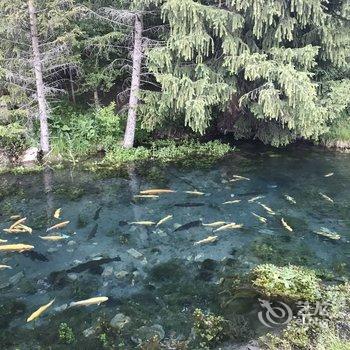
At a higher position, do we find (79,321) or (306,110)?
(306,110)

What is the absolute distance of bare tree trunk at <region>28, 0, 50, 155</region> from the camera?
1506 centimetres

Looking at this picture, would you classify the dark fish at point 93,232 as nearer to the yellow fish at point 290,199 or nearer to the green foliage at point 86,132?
the yellow fish at point 290,199

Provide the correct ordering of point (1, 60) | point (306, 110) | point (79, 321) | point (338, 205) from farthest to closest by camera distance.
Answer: point (1, 60) → point (306, 110) → point (338, 205) → point (79, 321)

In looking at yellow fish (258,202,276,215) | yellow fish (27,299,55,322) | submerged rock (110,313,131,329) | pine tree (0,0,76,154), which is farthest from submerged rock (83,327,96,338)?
pine tree (0,0,76,154)

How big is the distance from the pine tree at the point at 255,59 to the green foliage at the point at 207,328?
338 inches

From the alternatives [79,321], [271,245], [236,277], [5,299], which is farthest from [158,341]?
[271,245]

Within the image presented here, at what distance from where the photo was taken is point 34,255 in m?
10.1

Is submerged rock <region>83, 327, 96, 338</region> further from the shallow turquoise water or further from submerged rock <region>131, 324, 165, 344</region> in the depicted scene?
submerged rock <region>131, 324, 165, 344</region>

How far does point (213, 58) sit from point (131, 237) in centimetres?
860

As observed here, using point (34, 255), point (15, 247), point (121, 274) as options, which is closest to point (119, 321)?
point (121, 274)

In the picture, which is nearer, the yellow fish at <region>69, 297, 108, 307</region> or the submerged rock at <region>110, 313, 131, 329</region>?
the submerged rock at <region>110, 313, 131, 329</region>

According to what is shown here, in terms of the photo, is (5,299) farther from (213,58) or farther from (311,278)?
(213,58)

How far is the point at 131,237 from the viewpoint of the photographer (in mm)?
10922

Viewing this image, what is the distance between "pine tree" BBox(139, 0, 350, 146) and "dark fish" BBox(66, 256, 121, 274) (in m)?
7.06
